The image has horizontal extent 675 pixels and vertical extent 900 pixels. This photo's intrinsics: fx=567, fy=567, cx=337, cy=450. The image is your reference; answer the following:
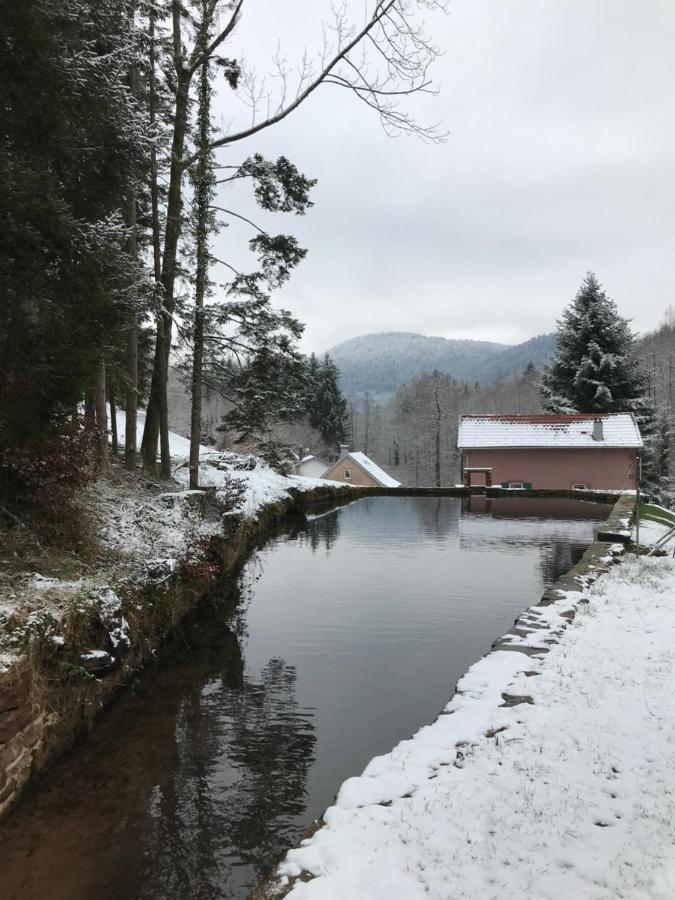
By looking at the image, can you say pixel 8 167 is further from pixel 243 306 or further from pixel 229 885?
pixel 243 306

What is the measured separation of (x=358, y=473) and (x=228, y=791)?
35.4 metres

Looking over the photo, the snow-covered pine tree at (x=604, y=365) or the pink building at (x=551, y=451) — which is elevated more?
the snow-covered pine tree at (x=604, y=365)

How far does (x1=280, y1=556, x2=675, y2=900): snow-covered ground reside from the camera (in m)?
2.44

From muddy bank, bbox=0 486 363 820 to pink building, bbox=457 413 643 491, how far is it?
74.8ft

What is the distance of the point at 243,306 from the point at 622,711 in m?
10.4

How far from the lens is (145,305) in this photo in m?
8.05

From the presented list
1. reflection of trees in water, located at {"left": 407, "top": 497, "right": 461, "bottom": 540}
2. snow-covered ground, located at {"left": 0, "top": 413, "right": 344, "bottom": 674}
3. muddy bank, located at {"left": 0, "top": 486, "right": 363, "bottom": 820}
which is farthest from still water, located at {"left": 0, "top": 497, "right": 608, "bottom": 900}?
reflection of trees in water, located at {"left": 407, "top": 497, "right": 461, "bottom": 540}

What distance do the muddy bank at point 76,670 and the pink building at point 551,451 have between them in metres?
22.8

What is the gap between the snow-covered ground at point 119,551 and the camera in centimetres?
420

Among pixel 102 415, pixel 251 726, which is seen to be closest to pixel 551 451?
pixel 102 415

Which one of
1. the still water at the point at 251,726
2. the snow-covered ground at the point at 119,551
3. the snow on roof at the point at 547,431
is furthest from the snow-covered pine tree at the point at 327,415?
the still water at the point at 251,726

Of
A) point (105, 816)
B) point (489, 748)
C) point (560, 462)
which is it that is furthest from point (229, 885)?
point (560, 462)

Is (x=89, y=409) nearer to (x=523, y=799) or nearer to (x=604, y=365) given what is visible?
(x=523, y=799)

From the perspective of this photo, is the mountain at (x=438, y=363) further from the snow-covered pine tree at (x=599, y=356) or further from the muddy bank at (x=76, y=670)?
the muddy bank at (x=76, y=670)
